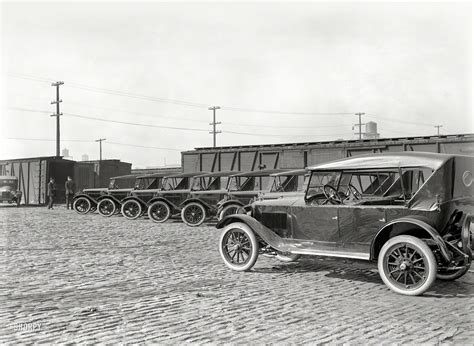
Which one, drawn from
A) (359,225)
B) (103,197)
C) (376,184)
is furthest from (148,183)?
(359,225)

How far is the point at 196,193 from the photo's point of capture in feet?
47.7

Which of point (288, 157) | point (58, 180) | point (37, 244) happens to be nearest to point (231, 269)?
point (37, 244)

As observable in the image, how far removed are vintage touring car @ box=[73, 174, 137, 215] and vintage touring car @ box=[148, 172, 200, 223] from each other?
2.49 metres

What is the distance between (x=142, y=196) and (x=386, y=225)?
39.5 ft

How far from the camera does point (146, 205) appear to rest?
1609cm

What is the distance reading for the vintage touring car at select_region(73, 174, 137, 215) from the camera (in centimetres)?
1794

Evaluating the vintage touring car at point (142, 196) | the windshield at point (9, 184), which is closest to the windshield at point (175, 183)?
the vintage touring car at point (142, 196)

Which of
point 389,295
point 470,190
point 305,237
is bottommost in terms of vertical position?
point 389,295

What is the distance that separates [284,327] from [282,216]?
275cm

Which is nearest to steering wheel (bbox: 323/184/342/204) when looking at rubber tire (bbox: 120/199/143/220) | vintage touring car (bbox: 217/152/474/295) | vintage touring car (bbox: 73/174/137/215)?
vintage touring car (bbox: 217/152/474/295)

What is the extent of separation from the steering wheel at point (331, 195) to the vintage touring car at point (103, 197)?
11.9m

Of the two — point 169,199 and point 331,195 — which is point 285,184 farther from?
point 331,195

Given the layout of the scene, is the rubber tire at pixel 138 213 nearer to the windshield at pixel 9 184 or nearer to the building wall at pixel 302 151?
the building wall at pixel 302 151

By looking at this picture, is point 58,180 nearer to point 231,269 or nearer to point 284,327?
point 231,269
